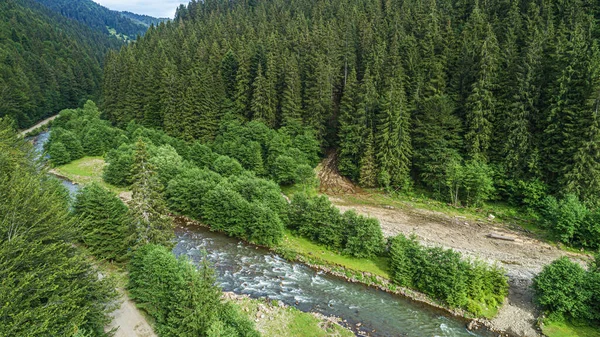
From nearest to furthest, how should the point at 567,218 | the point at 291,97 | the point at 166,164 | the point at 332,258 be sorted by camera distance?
the point at 332,258
the point at 567,218
the point at 166,164
the point at 291,97

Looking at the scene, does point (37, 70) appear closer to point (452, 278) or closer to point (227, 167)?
point (227, 167)

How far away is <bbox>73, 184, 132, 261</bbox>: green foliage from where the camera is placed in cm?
3158

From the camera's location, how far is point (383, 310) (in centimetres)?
3075

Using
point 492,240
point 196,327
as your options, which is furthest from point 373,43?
point 196,327

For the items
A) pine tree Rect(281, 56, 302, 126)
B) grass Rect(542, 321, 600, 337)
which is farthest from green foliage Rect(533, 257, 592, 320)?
pine tree Rect(281, 56, 302, 126)

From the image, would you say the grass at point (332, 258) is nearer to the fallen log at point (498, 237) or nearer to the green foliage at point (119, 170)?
the fallen log at point (498, 237)

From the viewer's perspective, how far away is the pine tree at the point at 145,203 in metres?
28.4

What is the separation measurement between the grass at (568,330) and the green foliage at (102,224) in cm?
3556

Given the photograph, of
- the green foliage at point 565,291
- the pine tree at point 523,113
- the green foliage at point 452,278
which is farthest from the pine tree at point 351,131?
the green foliage at point 565,291

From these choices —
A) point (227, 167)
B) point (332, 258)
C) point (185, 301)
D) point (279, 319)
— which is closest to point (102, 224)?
point (185, 301)

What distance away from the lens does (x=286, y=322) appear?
28.2m

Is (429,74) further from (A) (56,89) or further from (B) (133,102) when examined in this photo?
(A) (56,89)

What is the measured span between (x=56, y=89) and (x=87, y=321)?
407 feet

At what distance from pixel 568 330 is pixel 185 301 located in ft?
96.0
